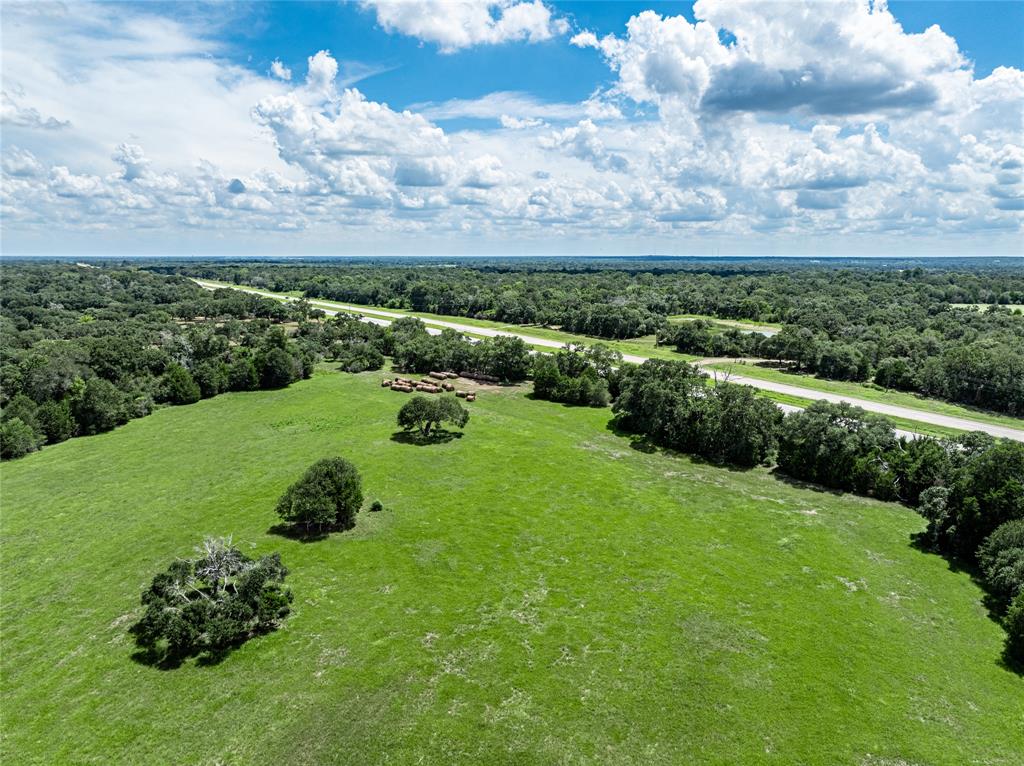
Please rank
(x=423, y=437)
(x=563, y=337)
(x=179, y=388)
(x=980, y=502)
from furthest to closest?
(x=563, y=337) < (x=179, y=388) < (x=423, y=437) < (x=980, y=502)

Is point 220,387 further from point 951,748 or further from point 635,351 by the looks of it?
point 951,748

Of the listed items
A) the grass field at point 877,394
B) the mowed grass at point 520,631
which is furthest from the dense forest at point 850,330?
the mowed grass at point 520,631

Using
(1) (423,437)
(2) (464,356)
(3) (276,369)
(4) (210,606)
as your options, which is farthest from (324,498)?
(2) (464,356)

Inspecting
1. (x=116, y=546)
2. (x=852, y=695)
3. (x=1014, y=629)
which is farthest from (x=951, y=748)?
(x=116, y=546)

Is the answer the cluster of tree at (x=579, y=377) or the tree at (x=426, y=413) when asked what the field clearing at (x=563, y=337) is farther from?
the tree at (x=426, y=413)

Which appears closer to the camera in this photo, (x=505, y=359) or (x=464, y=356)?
(x=505, y=359)

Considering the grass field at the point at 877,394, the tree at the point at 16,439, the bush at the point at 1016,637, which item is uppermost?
the grass field at the point at 877,394

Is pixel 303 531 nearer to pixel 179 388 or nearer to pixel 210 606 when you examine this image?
pixel 210 606
